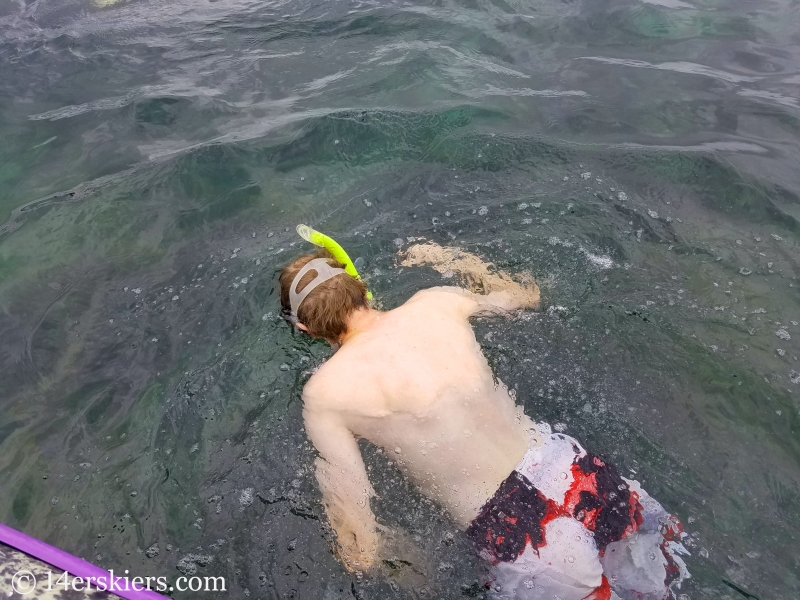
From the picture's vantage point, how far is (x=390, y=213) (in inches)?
200

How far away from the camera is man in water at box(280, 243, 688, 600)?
2758 mm

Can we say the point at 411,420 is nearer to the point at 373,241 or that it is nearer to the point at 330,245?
the point at 330,245

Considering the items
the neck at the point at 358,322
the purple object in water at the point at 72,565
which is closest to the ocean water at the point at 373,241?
the neck at the point at 358,322

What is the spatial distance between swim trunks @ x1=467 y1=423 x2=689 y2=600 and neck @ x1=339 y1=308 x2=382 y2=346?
100 cm

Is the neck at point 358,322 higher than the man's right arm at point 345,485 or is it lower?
higher

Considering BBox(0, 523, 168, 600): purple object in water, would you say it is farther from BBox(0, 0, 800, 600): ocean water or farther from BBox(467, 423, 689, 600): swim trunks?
BBox(467, 423, 689, 600): swim trunks

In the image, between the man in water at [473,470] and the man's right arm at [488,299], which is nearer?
the man in water at [473,470]

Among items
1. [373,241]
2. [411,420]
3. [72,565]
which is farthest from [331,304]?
[373,241]

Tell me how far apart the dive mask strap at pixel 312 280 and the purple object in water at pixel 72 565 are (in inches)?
57.0

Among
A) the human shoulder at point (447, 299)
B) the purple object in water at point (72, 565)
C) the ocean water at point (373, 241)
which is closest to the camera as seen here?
the purple object in water at point (72, 565)

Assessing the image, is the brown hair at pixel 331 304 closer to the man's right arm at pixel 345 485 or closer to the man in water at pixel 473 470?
the man in water at pixel 473 470

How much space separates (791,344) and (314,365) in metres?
3.14

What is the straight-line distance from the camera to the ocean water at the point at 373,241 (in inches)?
132

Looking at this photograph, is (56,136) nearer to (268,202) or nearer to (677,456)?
(268,202)
